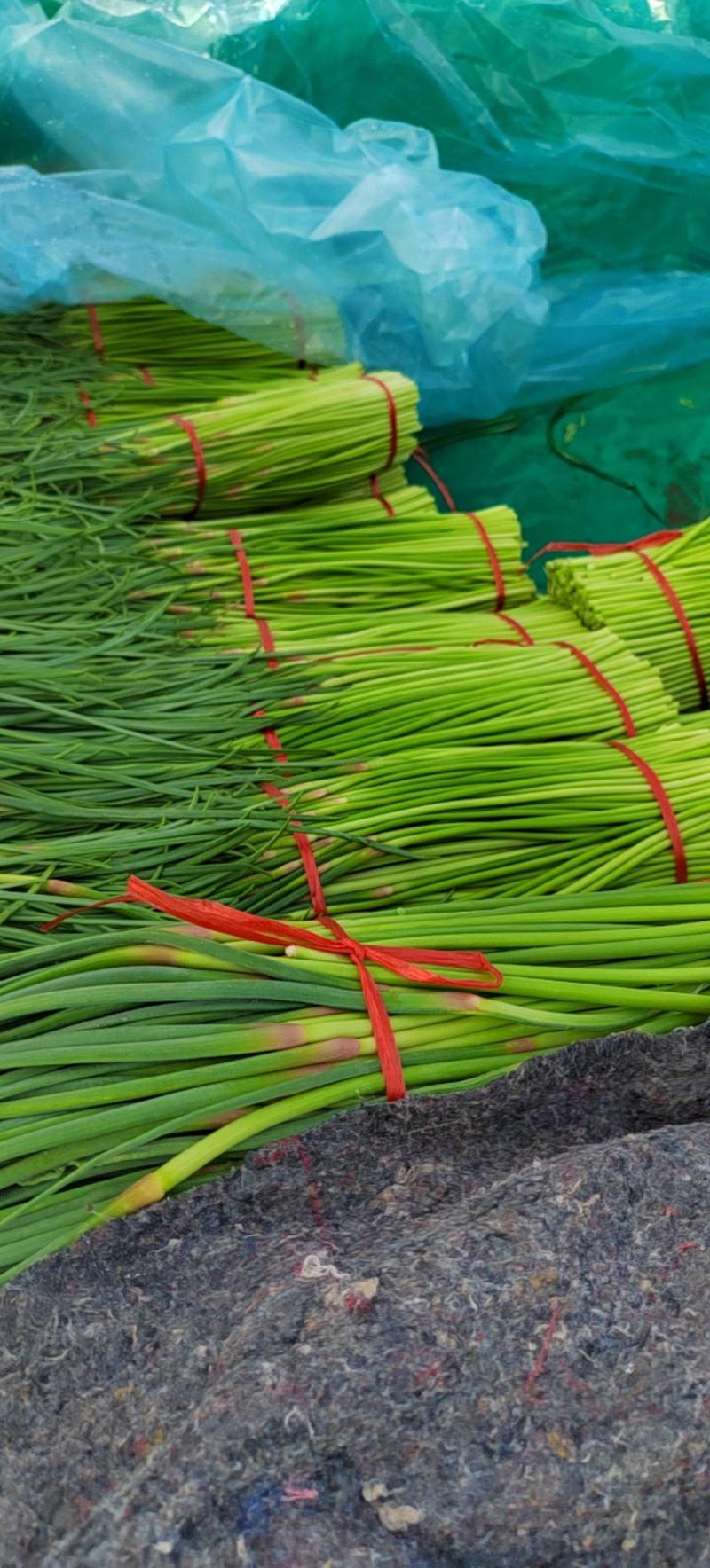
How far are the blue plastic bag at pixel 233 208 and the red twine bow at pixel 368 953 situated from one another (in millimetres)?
1426

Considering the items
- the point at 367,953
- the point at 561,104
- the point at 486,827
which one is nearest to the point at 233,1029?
the point at 367,953

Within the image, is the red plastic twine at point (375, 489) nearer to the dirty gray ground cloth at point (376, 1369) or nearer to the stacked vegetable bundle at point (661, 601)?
the stacked vegetable bundle at point (661, 601)

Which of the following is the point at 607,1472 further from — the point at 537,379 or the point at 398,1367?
the point at 537,379

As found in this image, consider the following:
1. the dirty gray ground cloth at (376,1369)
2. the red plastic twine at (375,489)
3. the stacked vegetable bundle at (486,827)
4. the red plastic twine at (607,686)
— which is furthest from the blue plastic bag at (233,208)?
the dirty gray ground cloth at (376,1369)

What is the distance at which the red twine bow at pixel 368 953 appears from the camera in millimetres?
1187

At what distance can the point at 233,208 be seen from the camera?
223 centimetres

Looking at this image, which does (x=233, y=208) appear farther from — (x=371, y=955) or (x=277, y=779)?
(x=371, y=955)

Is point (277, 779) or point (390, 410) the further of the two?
point (390, 410)

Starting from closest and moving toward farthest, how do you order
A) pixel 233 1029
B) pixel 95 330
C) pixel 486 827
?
1. pixel 233 1029
2. pixel 486 827
3. pixel 95 330

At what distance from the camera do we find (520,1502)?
853 mm

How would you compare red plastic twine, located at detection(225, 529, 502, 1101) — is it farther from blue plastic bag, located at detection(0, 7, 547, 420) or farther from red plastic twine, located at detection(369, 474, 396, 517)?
blue plastic bag, located at detection(0, 7, 547, 420)

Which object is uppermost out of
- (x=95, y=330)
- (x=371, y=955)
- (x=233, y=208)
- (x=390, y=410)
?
(x=233, y=208)

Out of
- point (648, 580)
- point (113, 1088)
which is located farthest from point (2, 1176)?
point (648, 580)

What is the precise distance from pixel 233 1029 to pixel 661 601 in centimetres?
116
